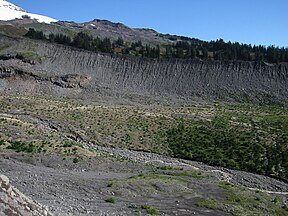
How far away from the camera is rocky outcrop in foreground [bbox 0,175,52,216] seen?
40.3ft

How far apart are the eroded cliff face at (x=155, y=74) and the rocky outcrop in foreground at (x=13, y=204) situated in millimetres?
72947

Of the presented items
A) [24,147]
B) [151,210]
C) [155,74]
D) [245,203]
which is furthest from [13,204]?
[155,74]

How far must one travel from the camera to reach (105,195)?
2370 cm

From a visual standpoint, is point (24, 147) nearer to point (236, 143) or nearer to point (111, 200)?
point (111, 200)

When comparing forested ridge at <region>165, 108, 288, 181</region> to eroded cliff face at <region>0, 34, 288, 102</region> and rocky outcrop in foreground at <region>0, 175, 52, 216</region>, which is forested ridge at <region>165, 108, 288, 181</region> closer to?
rocky outcrop in foreground at <region>0, 175, 52, 216</region>

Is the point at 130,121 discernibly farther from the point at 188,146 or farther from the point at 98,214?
the point at 98,214

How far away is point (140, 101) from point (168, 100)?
24.4 ft

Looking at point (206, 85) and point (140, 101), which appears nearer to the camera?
point (140, 101)

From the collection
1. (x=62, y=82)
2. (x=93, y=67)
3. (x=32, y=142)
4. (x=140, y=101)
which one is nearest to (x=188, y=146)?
(x=32, y=142)

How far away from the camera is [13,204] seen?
1270 cm

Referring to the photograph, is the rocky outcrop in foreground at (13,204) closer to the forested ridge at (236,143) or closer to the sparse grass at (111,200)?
the sparse grass at (111,200)

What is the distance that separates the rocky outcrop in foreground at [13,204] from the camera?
12.3 metres

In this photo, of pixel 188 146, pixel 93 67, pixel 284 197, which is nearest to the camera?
pixel 284 197

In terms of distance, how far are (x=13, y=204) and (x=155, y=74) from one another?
290 feet
